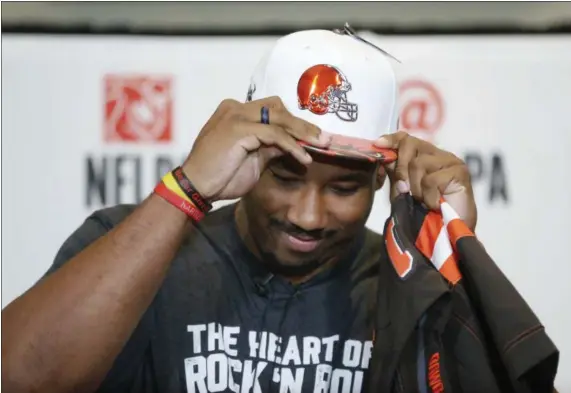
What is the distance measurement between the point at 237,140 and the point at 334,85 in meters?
0.17

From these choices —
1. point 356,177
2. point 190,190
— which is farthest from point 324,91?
point 190,190

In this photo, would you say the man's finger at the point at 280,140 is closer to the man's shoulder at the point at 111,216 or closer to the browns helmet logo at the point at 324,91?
the browns helmet logo at the point at 324,91

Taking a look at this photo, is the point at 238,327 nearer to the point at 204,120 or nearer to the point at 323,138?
the point at 323,138

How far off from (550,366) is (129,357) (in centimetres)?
51

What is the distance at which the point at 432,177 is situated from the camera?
95 centimetres

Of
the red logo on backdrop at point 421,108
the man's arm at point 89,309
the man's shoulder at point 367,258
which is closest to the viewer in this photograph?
the man's arm at point 89,309

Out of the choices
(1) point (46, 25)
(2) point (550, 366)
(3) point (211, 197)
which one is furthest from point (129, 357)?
(1) point (46, 25)

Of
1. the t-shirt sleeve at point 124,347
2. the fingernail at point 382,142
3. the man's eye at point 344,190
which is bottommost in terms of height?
the t-shirt sleeve at point 124,347

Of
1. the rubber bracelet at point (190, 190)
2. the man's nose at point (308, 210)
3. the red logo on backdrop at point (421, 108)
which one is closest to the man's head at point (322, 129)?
the man's nose at point (308, 210)

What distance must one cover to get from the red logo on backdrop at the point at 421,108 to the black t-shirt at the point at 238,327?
0.45m

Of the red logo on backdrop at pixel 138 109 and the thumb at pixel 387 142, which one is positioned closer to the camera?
the thumb at pixel 387 142

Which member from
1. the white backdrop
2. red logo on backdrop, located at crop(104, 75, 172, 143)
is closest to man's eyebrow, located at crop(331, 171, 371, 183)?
the white backdrop

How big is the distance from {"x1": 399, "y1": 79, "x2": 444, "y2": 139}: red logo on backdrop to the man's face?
432mm

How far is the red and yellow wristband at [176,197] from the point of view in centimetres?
88
